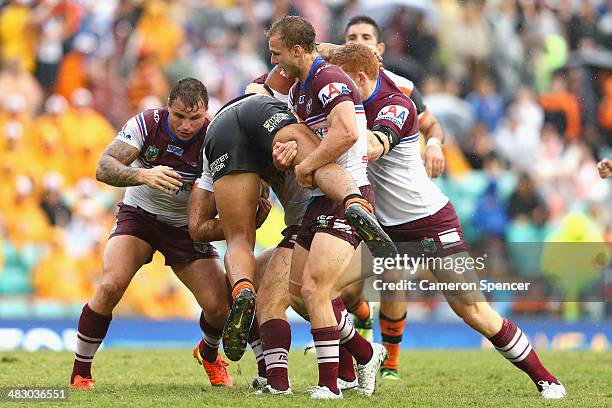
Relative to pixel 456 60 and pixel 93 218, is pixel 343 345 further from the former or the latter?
pixel 456 60

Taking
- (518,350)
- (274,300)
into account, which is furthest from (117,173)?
(518,350)

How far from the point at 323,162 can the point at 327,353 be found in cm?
124

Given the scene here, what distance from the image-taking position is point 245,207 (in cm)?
727

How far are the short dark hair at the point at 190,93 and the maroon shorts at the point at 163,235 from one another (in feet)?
3.47

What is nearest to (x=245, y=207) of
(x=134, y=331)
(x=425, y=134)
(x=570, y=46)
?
(x=425, y=134)

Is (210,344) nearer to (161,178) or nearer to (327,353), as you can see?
(161,178)

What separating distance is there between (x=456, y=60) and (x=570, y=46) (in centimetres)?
235

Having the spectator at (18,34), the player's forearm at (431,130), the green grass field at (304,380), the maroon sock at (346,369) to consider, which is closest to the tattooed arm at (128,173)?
the green grass field at (304,380)

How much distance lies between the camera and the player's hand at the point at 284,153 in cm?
697

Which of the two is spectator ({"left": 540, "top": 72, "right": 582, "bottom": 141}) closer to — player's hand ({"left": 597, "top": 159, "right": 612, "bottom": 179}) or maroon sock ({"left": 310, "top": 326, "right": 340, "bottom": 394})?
player's hand ({"left": 597, "top": 159, "right": 612, "bottom": 179})

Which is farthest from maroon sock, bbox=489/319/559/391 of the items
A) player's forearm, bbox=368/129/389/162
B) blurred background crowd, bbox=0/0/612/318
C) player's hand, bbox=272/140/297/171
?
blurred background crowd, bbox=0/0/612/318

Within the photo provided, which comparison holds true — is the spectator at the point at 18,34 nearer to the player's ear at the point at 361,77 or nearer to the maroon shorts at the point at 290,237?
the player's ear at the point at 361,77

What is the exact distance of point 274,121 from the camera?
7164 mm

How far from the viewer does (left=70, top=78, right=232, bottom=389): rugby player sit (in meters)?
7.86
